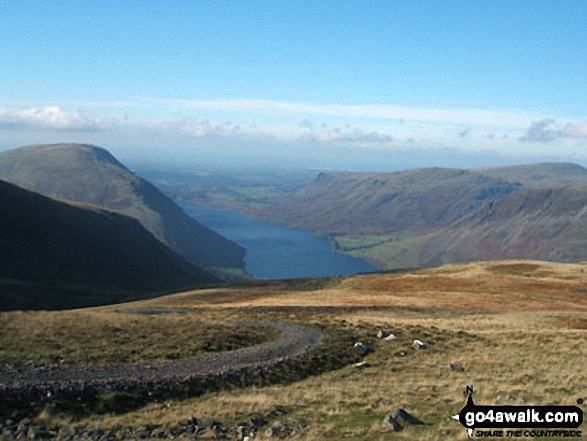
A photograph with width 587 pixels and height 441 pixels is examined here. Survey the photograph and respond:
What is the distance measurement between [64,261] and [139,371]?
14951 centimetres

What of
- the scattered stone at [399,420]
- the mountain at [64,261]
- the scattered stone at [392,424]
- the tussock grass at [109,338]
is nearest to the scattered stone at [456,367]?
the scattered stone at [399,420]

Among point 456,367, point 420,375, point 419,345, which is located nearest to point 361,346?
point 419,345

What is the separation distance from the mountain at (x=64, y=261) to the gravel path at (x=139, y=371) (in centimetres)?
9028

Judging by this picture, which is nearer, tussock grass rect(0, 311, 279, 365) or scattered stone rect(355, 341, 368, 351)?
tussock grass rect(0, 311, 279, 365)

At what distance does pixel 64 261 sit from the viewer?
158m

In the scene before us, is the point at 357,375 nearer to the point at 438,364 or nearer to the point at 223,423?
the point at 438,364

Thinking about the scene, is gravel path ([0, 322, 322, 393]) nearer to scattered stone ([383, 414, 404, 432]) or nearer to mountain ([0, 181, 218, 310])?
scattered stone ([383, 414, 404, 432])

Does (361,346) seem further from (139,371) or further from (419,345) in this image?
(139,371)

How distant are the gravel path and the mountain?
90.3m

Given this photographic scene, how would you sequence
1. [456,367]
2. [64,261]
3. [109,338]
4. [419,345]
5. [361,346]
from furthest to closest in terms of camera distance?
[64,261] → [419,345] → [361,346] → [109,338] → [456,367]

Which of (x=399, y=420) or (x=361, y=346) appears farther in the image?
(x=361, y=346)

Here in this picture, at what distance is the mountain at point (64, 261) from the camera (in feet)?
383

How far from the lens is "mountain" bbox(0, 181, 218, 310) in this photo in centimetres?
11662

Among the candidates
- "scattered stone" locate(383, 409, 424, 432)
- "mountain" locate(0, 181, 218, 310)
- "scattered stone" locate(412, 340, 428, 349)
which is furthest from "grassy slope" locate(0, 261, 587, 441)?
"mountain" locate(0, 181, 218, 310)
